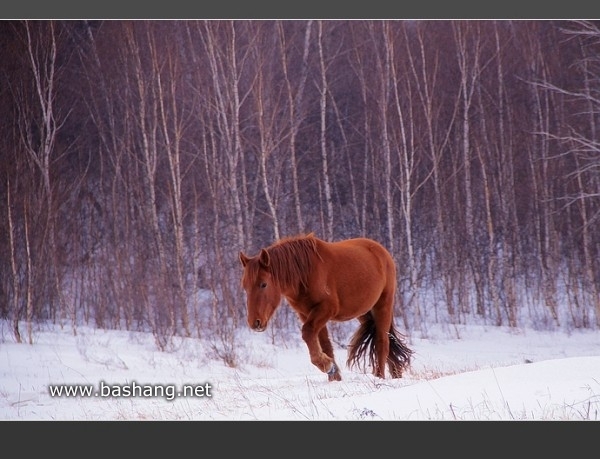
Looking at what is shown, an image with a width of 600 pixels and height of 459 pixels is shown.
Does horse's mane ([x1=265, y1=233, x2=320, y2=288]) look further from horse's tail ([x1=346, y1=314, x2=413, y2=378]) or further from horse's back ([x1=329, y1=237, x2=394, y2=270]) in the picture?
horse's tail ([x1=346, y1=314, x2=413, y2=378])

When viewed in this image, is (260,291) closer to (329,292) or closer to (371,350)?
(329,292)

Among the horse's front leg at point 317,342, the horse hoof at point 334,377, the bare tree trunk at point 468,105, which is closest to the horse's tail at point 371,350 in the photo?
the horse hoof at point 334,377

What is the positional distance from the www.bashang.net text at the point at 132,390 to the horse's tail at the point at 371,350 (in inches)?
77.0

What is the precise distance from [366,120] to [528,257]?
15.4 feet

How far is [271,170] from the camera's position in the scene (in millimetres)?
14547

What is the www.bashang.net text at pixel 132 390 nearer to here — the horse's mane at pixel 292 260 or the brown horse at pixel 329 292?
the brown horse at pixel 329 292

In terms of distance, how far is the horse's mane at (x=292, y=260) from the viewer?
7043mm

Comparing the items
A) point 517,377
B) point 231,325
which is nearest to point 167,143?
point 231,325

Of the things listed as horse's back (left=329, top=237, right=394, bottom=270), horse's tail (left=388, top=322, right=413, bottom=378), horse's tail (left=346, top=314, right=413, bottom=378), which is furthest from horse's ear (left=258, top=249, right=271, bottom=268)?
horse's tail (left=388, top=322, right=413, bottom=378)

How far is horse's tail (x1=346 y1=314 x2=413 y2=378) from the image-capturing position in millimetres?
8398

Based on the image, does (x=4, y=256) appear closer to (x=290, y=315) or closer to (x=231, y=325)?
→ (x=231, y=325)

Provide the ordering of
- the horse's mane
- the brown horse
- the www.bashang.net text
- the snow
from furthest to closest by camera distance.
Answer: the www.bashang.net text < the horse's mane < the brown horse < the snow

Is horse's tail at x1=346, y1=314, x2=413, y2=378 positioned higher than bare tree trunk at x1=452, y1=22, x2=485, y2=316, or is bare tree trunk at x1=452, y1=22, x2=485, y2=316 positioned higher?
bare tree trunk at x1=452, y1=22, x2=485, y2=316

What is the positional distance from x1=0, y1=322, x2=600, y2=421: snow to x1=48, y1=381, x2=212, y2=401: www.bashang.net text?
1 cm
